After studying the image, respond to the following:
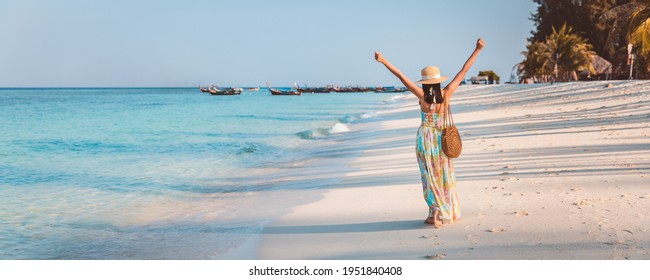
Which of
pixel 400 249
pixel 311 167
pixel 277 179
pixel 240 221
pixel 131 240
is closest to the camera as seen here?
pixel 400 249

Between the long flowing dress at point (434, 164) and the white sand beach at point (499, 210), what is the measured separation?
326 mm

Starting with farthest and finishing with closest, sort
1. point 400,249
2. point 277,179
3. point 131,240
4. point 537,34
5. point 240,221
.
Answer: point 537,34 < point 277,179 < point 240,221 < point 131,240 < point 400,249

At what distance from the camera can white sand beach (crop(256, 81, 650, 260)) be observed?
493 centimetres

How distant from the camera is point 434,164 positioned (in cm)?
546

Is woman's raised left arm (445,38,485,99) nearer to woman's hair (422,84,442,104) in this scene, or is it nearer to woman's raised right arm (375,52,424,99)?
woman's hair (422,84,442,104)

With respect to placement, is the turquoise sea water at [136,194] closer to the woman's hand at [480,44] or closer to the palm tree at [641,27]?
the woman's hand at [480,44]

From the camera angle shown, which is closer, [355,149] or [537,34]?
[355,149]

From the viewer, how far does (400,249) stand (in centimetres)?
514

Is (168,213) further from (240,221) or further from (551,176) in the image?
(551,176)

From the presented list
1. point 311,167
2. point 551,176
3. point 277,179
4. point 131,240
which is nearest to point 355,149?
point 311,167

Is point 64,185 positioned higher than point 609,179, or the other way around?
point 64,185

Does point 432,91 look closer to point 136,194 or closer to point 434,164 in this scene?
point 434,164

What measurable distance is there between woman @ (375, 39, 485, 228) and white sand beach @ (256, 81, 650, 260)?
0.25 meters
